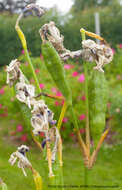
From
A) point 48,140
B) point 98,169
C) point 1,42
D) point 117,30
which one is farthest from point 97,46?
point 1,42

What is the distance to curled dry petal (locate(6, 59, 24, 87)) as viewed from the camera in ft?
1.99

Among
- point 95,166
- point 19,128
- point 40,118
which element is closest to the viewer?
point 40,118

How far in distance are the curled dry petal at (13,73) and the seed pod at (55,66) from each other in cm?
6

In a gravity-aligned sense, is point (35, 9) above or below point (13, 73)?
above

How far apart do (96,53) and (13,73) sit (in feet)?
0.59

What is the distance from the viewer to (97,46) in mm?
629

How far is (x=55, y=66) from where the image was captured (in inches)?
23.2

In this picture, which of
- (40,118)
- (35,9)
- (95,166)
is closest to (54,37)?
(35,9)

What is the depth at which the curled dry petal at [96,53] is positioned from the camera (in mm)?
623

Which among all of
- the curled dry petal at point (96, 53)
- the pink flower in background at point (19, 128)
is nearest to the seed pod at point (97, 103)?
the curled dry petal at point (96, 53)

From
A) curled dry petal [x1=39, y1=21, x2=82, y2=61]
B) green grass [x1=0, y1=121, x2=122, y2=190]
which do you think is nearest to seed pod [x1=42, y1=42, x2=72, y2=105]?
curled dry petal [x1=39, y1=21, x2=82, y2=61]

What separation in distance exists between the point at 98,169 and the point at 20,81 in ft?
8.04

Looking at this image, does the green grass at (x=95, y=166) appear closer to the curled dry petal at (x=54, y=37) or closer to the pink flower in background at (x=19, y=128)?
the pink flower in background at (x=19, y=128)

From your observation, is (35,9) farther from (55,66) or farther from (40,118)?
(40,118)
